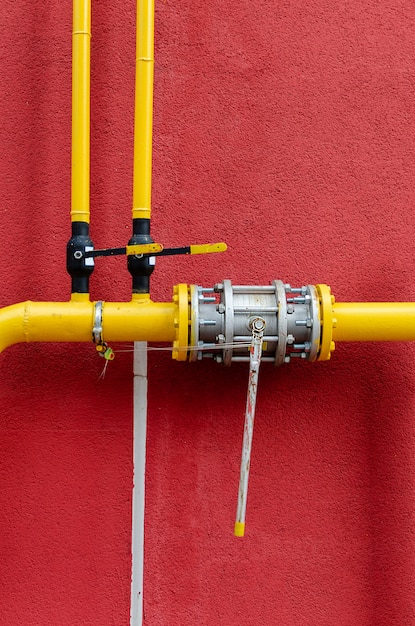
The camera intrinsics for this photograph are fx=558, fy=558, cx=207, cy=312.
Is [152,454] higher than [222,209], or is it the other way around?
[222,209]

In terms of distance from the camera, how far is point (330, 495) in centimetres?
125

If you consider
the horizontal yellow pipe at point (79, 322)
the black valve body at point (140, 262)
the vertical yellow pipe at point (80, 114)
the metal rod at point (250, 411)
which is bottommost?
the metal rod at point (250, 411)

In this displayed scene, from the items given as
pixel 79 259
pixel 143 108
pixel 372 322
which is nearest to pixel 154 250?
pixel 79 259

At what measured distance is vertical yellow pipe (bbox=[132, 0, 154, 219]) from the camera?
1143 mm

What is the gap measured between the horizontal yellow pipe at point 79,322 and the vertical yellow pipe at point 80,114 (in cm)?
20

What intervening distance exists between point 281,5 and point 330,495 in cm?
114

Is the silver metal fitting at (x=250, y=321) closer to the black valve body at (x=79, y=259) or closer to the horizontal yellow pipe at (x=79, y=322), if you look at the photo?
the horizontal yellow pipe at (x=79, y=322)

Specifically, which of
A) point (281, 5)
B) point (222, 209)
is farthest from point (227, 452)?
point (281, 5)

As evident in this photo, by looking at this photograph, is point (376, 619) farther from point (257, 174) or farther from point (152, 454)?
point (257, 174)

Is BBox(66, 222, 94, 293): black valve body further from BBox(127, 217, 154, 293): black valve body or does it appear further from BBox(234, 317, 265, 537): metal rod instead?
BBox(234, 317, 265, 537): metal rod

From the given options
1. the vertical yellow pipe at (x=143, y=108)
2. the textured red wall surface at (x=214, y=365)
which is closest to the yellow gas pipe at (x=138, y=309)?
the vertical yellow pipe at (x=143, y=108)

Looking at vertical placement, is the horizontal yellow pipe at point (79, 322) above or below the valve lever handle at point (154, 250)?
below

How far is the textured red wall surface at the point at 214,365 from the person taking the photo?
4.04 feet

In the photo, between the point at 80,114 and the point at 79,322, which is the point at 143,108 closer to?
the point at 80,114
